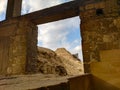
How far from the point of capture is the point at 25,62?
17.6 feet

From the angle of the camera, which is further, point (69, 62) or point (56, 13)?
point (69, 62)

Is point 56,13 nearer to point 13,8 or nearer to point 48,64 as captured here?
point 13,8

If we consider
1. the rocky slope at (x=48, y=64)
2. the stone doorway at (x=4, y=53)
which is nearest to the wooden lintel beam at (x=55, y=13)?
the stone doorway at (x=4, y=53)

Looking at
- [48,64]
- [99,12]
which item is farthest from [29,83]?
[48,64]

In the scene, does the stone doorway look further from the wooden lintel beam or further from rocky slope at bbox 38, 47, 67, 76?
rocky slope at bbox 38, 47, 67, 76

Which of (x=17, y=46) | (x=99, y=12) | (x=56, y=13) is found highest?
(x=56, y=13)

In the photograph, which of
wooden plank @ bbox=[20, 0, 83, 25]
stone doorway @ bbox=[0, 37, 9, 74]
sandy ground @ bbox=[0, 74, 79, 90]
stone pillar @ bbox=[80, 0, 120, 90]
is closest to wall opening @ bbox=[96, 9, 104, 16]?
stone pillar @ bbox=[80, 0, 120, 90]

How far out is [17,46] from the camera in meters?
5.67

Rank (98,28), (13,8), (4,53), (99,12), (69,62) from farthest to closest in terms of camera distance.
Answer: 1. (69,62)
2. (13,8)
3. (4,53)
4. (99,12)
5. (98,28)

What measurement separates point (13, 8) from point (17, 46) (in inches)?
60.7

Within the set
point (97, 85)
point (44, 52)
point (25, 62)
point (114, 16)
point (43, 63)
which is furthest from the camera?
point (44, 52)

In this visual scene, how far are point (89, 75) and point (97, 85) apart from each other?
11cm

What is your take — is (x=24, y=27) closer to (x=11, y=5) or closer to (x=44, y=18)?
(x=44, y=18)

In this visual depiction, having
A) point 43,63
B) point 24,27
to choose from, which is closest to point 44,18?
point 24,27
